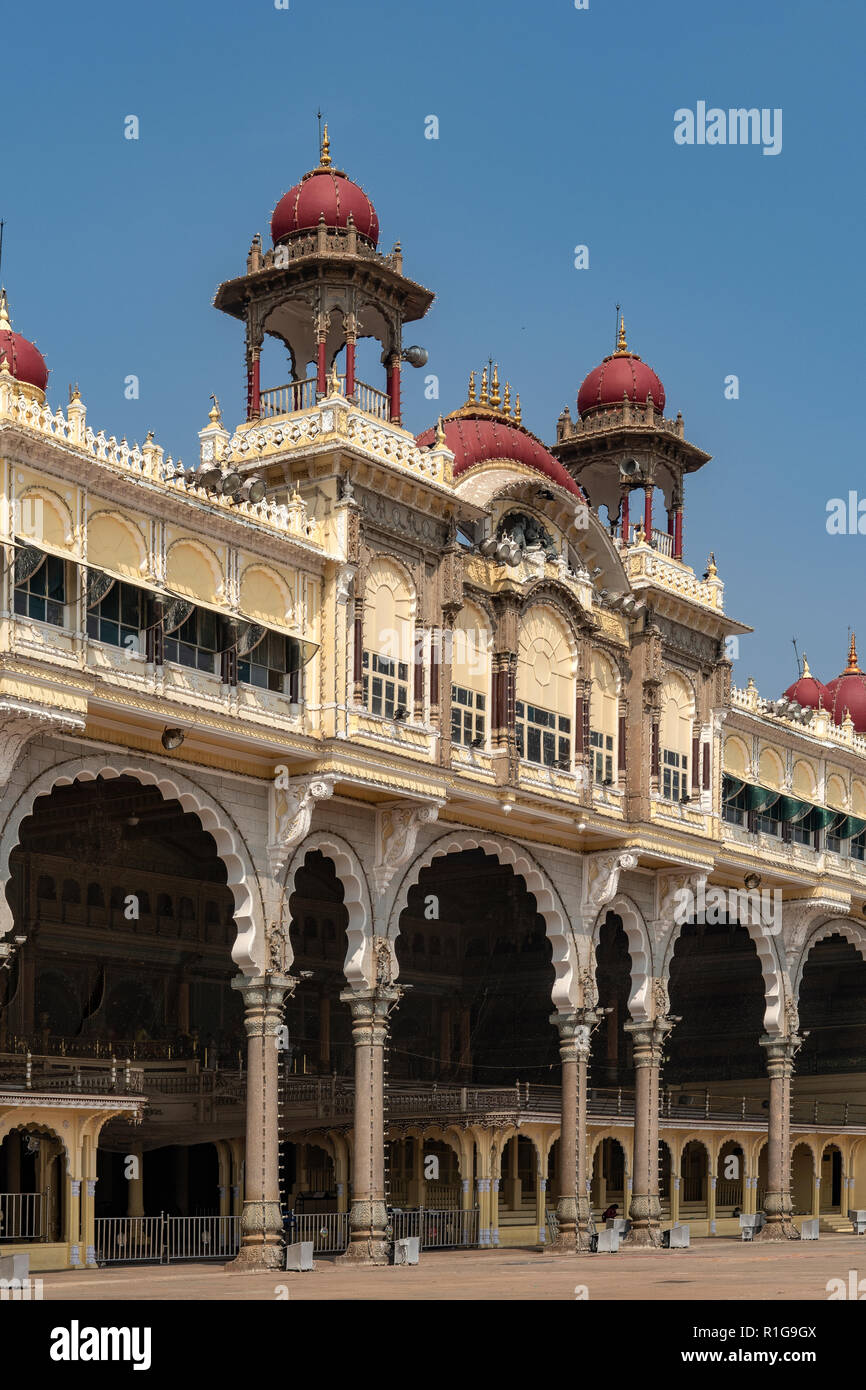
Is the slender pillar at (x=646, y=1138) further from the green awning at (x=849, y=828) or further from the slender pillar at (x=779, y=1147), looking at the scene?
the green awning at (x=849, y=828)

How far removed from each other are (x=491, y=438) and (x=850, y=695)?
107 ft

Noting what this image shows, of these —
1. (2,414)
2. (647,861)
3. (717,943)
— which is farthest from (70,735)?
(717,943)

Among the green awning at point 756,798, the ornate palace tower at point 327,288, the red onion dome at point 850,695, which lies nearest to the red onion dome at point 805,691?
the red onion dome at point 850,695

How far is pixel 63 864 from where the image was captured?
49.9 m

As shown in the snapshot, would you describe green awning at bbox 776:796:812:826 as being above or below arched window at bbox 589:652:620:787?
below

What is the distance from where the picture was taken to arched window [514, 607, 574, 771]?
46812mm

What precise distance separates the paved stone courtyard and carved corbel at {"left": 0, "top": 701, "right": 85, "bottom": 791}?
348 inches

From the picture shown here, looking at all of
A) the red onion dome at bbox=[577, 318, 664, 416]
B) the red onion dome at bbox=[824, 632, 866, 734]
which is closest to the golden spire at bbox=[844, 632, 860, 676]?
the red onion dome at bbox=[824, 632, 866, 734]

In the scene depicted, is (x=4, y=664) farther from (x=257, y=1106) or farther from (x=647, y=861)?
(x=647, y=861)

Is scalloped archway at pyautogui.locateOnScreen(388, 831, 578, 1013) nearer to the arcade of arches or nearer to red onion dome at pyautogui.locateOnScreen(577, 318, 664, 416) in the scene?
the arcade of arches

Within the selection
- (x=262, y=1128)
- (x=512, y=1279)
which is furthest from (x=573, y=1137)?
(x=512, y=1279)

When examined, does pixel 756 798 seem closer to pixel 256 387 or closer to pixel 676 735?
pixel 676 735

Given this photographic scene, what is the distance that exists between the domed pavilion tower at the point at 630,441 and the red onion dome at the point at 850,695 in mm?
21533

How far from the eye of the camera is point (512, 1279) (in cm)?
3594
